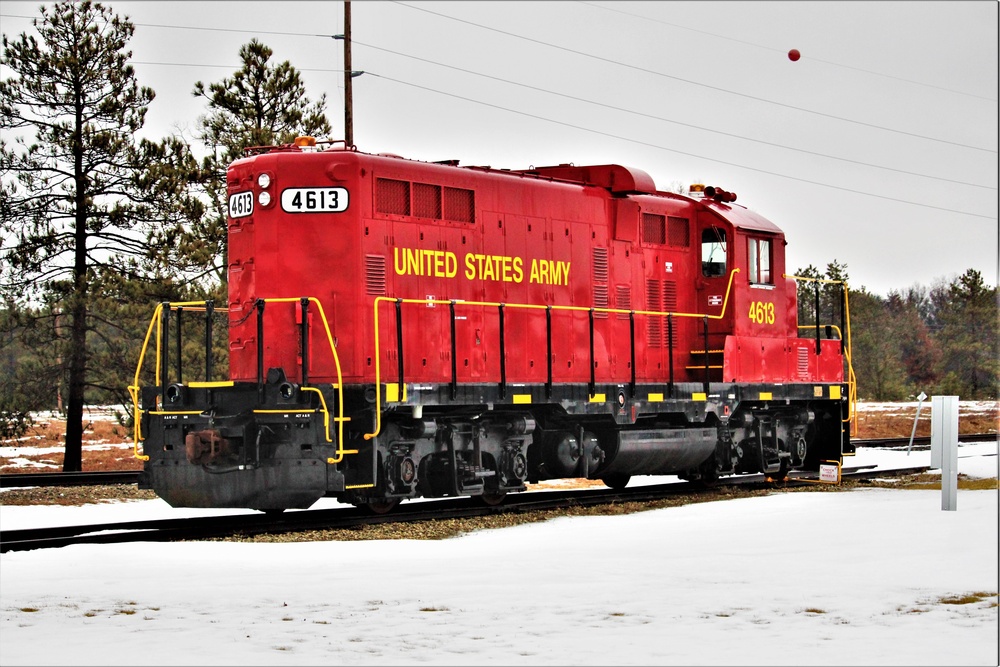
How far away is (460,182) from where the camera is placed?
50.3 feet

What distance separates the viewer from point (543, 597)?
362 inches

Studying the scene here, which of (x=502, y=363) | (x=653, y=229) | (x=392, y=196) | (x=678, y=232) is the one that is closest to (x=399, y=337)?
(x=502, y=363)

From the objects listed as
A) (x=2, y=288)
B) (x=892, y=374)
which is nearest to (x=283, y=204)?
(x=2, y=288)

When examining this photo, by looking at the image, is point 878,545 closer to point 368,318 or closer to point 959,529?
point 959,529

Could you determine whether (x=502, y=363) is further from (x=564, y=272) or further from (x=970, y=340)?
(x=970, y=340)

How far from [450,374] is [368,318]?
1.36 meters

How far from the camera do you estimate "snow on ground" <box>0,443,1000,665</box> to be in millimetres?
7504

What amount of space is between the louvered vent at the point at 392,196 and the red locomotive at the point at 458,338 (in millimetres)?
21

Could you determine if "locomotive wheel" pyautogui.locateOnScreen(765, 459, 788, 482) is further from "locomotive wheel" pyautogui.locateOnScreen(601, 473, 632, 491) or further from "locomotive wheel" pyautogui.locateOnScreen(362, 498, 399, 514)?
"locomotive wheel" pyautogui.locateOnScreen(362, 498, 399, 514)

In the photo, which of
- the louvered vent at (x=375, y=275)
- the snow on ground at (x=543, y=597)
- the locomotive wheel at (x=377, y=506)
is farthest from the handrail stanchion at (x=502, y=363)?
the snow on ground at (x=543, y=597)

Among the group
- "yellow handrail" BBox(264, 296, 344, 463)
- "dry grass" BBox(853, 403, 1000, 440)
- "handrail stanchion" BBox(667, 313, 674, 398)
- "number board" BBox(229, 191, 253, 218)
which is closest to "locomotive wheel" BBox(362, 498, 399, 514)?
"yellow handrail" BBox(264, 296, 344, 463)

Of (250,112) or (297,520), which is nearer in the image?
(297,520)

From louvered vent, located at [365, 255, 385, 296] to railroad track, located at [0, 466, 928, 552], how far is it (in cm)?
251

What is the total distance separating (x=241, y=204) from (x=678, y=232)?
261 inches
